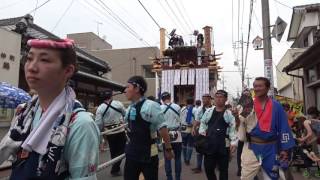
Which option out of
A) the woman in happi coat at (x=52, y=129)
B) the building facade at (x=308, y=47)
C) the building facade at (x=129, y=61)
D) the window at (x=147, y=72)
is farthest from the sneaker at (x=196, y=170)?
the window at (x=147, y=72)

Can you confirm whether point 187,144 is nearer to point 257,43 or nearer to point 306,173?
point 306,173

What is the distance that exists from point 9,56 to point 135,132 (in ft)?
25.8

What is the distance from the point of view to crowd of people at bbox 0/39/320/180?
6.29 feet

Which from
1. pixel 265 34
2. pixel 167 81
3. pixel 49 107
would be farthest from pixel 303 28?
pixel 49 107

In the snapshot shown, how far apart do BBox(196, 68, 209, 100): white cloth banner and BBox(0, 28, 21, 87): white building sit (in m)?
9.03

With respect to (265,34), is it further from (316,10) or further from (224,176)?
(316,10)

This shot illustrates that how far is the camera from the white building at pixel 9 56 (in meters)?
11.6

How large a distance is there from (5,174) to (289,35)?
1918cm

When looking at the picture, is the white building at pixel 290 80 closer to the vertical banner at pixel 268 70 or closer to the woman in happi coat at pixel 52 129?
the vertical banner at pixel 268 70

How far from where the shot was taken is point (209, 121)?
6.72 m

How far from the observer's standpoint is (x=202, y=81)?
19.0 meters

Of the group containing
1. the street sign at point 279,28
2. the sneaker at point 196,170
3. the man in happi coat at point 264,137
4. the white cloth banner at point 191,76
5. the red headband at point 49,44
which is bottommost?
the sneaker at point 196,170

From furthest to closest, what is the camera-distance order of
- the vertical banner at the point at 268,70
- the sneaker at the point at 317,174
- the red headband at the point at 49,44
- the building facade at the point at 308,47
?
the building facade at the point at 308,47 < the vertical banner at the point at 268,70 < the sneaker at the point at 317,174 < the red headband at the point at 49,44

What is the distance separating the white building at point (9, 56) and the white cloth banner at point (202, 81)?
29.6ft
